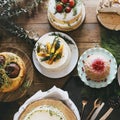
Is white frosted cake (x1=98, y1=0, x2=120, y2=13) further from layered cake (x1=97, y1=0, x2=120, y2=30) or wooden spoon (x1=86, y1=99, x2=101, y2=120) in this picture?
wooden spoon (x1=86, y1=99, x2=101, y2=120)

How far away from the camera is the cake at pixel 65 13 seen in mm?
2746

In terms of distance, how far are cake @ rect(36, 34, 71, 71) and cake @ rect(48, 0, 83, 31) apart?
9cm

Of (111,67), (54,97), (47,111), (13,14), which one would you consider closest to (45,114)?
(47,111)

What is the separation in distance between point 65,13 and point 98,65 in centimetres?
32

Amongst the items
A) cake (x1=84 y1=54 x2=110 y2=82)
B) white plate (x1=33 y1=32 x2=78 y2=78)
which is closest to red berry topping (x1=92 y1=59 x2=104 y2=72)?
cake (x1=84 y1=54 x2=110 y2=82)

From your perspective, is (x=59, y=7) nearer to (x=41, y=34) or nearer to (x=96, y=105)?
(x=41, y=34)

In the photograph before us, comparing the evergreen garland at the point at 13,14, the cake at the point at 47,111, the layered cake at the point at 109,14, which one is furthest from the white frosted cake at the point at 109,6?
the cake at the point at 47,111

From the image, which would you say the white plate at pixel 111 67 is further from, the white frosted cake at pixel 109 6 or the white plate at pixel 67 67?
the white frosted cake at pixel 109 6

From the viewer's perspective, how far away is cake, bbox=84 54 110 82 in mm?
2705

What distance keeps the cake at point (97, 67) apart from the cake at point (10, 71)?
326mm

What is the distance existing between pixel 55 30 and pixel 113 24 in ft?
1.03

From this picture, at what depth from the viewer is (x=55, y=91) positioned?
268cm

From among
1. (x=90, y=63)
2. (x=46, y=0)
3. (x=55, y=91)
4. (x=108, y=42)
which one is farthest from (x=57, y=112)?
(x=46, y=0)

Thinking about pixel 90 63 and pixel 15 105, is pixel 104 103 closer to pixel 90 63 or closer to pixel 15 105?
pixel 90 63
